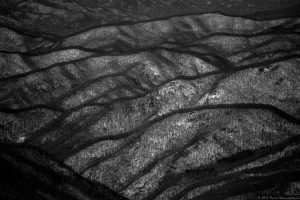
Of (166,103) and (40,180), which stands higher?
(166,103)

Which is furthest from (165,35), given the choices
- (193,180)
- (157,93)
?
(193,180)

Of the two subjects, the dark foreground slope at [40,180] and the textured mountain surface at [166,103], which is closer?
the dark foreground slope at [40,180]

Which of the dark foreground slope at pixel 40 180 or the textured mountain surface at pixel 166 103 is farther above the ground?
the textured mountain surface at pixel 166 103

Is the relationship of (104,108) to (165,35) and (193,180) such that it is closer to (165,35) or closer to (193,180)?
(193,180)

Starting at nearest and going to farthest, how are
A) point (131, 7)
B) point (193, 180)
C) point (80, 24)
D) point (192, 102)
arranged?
point (193, 180) → point (192, 102) → point (80, 24) → point (131, 7)
